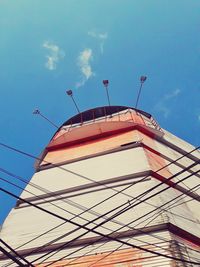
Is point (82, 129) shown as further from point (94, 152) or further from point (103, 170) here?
point (103, 170)

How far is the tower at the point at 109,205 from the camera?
678 centimetres

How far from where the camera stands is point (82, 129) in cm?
1583

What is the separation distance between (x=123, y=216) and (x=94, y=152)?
5244 mm

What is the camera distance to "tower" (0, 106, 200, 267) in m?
6.78

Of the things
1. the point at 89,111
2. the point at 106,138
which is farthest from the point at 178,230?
the point at 89,111

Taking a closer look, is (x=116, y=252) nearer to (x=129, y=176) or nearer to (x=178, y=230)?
(x=178, y=230)

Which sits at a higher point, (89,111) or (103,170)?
(89,111)

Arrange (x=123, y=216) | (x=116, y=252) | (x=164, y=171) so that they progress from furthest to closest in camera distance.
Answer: (x=164, y=171), (x=123, y=216), (x=116, y=252)

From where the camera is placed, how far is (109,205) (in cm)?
934

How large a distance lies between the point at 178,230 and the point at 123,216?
4.98ft

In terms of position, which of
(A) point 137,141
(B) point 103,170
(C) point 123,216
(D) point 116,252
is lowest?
(D) point 116,252

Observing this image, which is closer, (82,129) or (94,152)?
(94,152)

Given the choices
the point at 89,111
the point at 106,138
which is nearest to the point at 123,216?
the point at 106,138

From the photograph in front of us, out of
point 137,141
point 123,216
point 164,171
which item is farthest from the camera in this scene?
point 137,141
